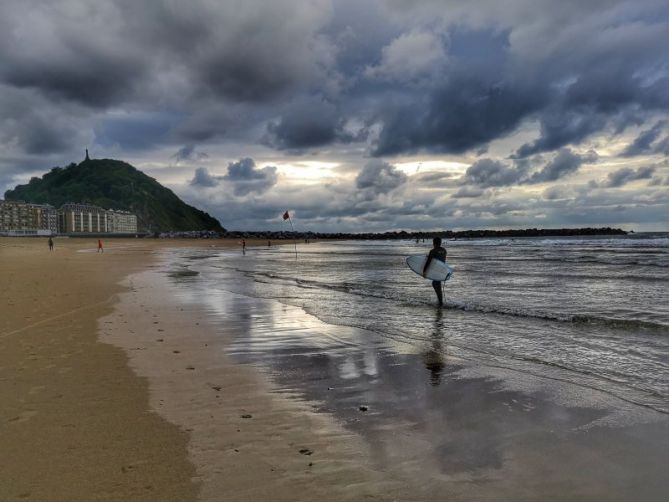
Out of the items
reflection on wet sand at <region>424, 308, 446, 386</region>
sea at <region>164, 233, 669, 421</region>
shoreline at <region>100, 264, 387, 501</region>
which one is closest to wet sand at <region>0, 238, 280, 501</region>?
shoreline at <region>100, 264, 387, 501</region>

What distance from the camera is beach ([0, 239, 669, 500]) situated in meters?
4.14

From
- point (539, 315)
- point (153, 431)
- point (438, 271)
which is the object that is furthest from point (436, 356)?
point (438, 271)

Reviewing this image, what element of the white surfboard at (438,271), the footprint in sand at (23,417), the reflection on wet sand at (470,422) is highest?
the white surfboard at (438,271)

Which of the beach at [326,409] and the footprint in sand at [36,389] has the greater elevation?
the footprint in sand at [36,389]

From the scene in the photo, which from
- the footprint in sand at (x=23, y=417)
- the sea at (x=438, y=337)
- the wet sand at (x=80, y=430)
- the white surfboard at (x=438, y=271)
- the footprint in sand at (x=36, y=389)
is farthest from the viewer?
the white surfboard at (x=438, y=271)

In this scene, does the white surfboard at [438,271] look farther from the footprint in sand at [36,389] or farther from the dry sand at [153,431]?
the footprint in sand at [36,389]

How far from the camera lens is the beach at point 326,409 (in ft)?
13.6

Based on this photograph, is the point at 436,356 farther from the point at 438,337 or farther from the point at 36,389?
the point at 36,389

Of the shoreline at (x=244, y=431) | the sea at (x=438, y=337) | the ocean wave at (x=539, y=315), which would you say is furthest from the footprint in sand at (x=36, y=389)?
the ocean wave at (x=539, y=315)

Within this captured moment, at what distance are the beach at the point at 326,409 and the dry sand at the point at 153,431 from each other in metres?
0.02

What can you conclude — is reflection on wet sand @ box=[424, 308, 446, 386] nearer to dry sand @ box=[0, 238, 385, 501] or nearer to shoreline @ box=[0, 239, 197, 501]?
dry sand @ box=[0, 238, 385, 501]

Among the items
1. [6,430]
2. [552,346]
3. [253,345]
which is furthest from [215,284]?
[6,430]

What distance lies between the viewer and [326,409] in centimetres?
608

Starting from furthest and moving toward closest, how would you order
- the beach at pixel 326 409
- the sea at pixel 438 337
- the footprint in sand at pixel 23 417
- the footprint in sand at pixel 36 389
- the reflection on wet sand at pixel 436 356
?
the reflection on wet sand at pixel 436 356 → the sea at pixel 438 337 → the footprint in sand at pixel 36 389 → the footprint in sand at pixel 23 417 → the beach at pixel 326 409
